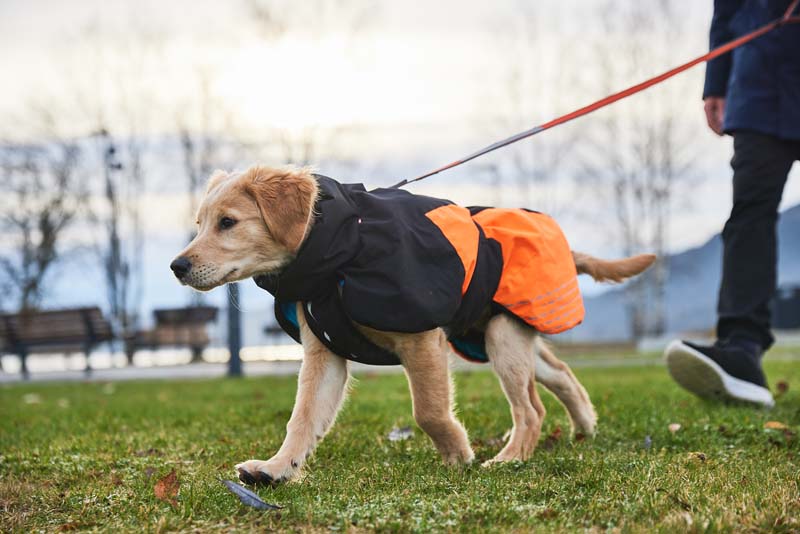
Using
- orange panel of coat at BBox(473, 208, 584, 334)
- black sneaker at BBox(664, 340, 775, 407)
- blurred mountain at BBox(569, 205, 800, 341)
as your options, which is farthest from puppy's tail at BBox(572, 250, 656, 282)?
blurred mountain at BBox(569, 205, 800, 341)

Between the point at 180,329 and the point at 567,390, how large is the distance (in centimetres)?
1832

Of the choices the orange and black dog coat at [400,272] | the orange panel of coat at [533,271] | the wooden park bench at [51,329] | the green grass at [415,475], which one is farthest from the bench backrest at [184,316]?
the orange and black dog coat at [400,272]

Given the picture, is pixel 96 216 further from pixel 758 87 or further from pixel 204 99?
pixel 758 87

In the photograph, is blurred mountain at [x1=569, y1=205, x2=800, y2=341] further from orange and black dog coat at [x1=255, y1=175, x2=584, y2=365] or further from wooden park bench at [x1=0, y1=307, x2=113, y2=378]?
orange and black dog coat at [x1=255, y1=175, x2=584, y2=365]

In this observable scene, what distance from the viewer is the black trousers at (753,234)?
17.0 feet

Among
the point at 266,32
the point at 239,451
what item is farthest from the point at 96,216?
the point at 239,451

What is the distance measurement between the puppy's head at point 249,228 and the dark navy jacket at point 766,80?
3.06 metres

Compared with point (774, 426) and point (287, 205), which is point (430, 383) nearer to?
point (287, 205)

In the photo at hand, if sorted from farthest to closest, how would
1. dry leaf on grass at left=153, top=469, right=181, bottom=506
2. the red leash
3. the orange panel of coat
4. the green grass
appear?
1. the red leash
2. the orange panel of coat
3. dry leaf on grass at left=153, top=469, right=181, bottom=506
4. the green grass

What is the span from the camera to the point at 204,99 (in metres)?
25.4

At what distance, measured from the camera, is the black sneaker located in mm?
5328

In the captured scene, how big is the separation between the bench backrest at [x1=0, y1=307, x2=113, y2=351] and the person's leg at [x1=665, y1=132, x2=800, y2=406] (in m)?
15.1

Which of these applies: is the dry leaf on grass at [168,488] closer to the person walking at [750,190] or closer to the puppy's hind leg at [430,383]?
the puppy's hind leg at [430,383]

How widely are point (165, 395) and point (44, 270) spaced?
1407 centimetres
